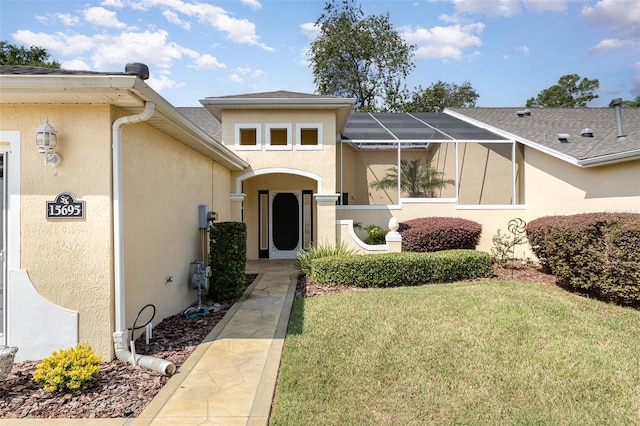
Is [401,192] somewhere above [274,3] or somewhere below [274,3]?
below

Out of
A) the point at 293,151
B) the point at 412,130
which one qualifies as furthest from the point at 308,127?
the point at 412,130

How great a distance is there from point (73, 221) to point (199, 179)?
381cm

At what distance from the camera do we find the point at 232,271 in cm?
764

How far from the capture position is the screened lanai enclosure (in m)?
12.5

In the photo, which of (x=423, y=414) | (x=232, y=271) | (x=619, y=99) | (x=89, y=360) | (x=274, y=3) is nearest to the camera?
(x=423, y=414)

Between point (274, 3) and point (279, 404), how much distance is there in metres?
10.1

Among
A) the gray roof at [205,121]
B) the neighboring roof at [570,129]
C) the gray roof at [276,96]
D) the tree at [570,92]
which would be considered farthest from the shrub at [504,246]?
the tree at [570,92]

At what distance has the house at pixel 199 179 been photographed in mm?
4496

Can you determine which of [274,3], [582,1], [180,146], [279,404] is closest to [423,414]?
[279,404]

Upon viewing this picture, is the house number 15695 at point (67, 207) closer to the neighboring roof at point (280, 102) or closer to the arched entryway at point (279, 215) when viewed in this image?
the neighboring roof at point (280, 102)

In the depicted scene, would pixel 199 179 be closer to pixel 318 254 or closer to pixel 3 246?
pixel 318 254

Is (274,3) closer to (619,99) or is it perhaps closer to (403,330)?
(403,330)

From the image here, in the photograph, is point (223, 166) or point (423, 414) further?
point (223, 166)

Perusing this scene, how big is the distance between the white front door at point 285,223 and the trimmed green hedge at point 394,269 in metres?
4.37
